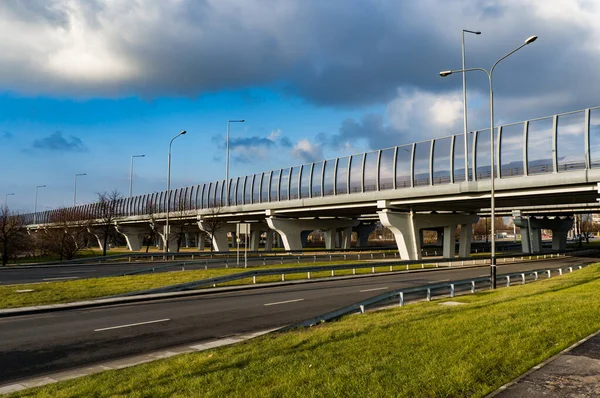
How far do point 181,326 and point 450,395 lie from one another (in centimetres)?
896

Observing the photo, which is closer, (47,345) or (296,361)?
(296,361)

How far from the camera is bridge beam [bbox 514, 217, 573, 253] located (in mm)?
64125

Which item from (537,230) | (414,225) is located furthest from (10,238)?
(537,230)

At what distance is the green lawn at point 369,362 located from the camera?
5957mm

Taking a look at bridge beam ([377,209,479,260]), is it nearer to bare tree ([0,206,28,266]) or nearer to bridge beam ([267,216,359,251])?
bridge beam ([267,216,359,251])

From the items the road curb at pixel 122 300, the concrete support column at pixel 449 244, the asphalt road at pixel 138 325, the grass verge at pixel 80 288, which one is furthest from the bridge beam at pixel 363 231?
the asphalt road at pixel 138 325

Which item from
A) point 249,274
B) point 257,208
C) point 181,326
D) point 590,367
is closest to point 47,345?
point 181,326

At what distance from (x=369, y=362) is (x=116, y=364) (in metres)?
5.09

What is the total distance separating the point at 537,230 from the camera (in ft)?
241

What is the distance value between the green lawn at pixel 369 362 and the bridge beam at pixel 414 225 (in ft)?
111

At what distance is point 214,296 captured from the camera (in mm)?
20000

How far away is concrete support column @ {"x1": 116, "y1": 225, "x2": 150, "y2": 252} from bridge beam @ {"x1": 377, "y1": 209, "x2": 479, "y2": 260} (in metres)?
65.0

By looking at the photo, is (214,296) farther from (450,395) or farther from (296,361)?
(450,395)

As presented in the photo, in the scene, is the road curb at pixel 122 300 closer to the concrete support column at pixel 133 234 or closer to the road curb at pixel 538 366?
the road curb at pixel 538 366
